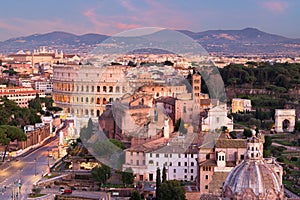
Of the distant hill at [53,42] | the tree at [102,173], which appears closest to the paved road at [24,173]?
the tree at [102,173]

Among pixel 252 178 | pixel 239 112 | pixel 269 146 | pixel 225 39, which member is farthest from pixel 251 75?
pixel 225 39

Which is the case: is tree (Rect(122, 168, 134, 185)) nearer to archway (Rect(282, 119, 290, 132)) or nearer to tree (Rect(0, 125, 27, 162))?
tree (Rect(0, 125, 27, 162))

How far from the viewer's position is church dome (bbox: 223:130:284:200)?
1284 cm

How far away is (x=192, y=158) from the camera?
19516mm

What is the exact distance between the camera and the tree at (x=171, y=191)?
53.0 feet

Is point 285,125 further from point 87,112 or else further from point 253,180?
point 253,180

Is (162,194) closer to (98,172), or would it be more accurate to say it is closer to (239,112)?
(98,172)

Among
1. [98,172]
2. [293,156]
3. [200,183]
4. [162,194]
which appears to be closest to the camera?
[162,194]

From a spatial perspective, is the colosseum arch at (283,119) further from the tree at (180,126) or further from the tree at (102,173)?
the tree at (102,173)

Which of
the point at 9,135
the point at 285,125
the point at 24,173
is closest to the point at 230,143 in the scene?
the point at 24,173

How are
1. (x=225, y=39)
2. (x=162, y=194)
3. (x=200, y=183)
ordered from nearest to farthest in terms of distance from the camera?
(x=162, y=194) → (x=200, y=183) → (x=225, y=39)

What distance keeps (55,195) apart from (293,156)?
1105 cm

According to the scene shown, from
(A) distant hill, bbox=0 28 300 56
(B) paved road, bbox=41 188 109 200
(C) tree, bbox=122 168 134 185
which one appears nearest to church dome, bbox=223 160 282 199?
(B) paved road, bbox=41 188 109 200

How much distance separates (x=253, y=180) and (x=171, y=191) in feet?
12.6
